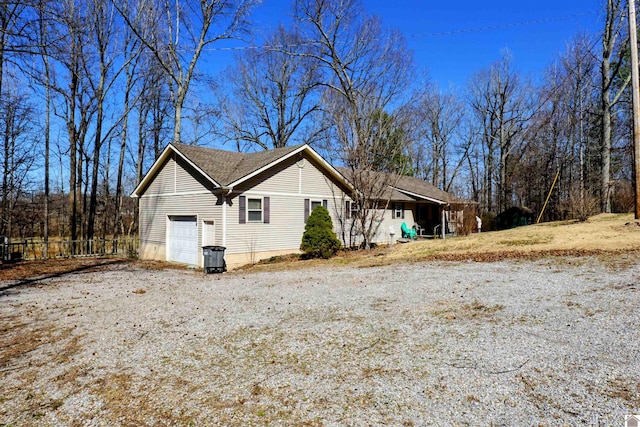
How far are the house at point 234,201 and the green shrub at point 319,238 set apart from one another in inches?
51.0

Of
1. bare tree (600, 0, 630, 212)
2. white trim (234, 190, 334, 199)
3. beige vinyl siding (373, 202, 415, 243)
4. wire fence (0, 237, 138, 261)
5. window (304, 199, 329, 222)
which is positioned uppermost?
bare tree (600, 0, 630, 212)

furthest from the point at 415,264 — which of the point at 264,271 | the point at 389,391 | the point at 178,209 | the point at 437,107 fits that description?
the point at 437,107

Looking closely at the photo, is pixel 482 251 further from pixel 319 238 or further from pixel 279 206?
pixel 279 206

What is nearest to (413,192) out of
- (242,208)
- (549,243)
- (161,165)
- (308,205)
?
(308,205)

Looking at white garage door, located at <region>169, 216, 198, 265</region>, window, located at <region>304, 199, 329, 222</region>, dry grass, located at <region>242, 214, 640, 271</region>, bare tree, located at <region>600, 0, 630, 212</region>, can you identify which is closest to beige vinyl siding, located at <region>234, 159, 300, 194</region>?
window, located at <region>304, 199, 329, 222</region>

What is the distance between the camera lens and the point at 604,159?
19.5m

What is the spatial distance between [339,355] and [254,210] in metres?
11.0

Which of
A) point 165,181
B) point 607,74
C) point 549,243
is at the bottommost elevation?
point 549,243

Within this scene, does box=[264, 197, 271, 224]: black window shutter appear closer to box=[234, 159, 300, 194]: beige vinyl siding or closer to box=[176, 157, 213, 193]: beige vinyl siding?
box=[234, 159, 300, 194]: beige vinyl siding

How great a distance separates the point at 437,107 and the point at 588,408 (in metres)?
34.1

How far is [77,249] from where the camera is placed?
18.1m

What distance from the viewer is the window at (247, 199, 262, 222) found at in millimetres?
14688

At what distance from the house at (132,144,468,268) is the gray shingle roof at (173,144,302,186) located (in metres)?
0.04

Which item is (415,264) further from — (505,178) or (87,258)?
(505,178)
